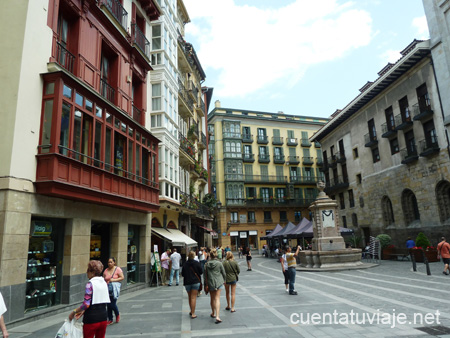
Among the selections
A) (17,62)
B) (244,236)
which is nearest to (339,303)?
(17,62)

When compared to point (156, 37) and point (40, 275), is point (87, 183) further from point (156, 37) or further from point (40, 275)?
point (156, 37)

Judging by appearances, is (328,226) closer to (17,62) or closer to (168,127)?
(168,127)

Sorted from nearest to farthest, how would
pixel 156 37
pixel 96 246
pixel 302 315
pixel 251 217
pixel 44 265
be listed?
pixel 302 315, pixel 44 265, pixel 96 246, pixel 156 37, pixel 251 217

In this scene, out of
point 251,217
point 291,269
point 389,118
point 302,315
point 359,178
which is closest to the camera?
point 302,315

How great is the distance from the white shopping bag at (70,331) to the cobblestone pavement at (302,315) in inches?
111

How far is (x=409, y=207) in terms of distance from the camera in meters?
28.5

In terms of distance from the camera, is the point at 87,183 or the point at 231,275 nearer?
the point at 231,275

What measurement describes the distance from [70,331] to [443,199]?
27.4 meters

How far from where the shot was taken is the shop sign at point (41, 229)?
31.9 feet

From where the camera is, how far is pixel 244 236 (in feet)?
162

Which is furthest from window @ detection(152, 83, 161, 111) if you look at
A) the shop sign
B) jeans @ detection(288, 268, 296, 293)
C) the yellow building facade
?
the yellow building facade

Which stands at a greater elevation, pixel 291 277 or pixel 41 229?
pixel 41 229

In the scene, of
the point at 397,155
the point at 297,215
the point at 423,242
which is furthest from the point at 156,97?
the point at 297,215

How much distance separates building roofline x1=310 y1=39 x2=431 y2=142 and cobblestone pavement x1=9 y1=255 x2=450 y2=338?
64.8 ft
